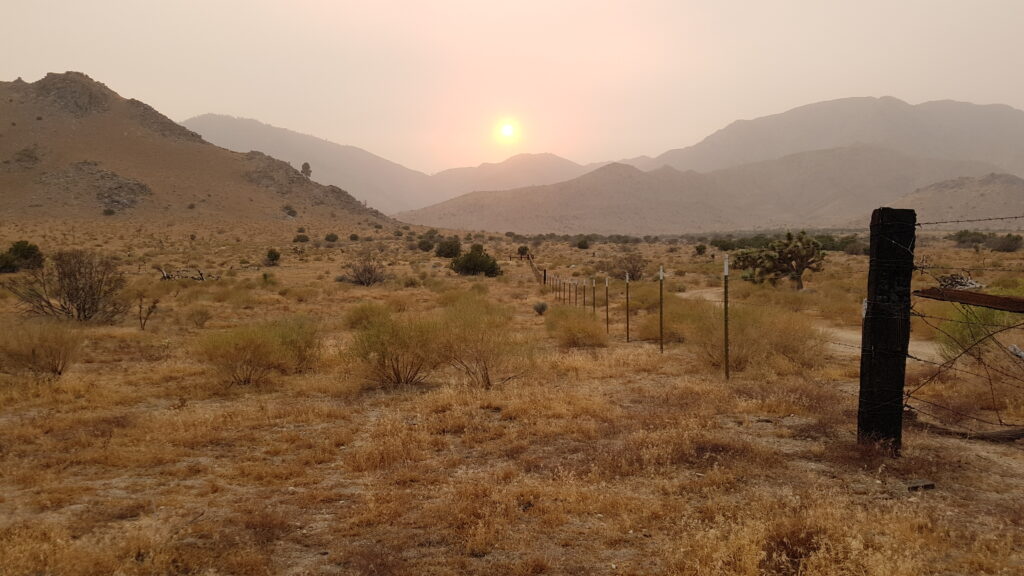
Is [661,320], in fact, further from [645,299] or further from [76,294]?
[76,294]

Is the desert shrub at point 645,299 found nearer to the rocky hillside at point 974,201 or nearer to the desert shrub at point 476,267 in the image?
the desert shrub at point 476,267

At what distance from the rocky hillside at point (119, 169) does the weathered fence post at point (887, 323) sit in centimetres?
7852

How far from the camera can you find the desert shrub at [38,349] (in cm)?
1012

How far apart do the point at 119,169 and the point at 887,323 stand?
9367cm

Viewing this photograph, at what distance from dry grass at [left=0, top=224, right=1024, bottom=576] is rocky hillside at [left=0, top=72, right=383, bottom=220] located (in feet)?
235

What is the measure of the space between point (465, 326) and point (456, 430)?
9.88 feet

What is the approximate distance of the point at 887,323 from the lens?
6191 mm

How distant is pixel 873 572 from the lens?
3.87m

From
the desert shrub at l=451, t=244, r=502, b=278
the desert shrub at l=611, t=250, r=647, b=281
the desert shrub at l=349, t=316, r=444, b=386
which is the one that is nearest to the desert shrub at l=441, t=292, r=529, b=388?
the desert shrub at l=349, t=316, r=444, b=386

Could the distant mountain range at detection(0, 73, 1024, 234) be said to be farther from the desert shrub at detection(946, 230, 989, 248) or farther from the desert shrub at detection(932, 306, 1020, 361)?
the desert shrub at detection(932, 306, 1020, 361)

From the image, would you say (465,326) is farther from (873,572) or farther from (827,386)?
(873,572)

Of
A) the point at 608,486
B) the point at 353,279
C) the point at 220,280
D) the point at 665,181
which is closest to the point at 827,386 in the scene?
the point at 608,486

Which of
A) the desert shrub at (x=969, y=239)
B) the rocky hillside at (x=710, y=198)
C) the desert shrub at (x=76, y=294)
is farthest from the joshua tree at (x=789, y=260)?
the rocky hillside at (x=710, y=198)

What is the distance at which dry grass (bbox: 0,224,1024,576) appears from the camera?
445 cm
